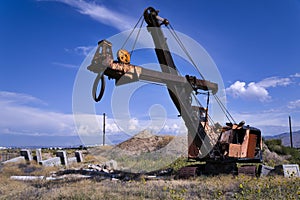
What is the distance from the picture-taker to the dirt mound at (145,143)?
93.5 feet

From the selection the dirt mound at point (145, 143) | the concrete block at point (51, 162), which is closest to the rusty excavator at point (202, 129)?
the concrete block at point (51, 162)

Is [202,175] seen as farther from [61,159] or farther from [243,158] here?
[61,159]

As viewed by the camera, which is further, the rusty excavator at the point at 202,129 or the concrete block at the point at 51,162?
the concrete block at the point at 51,162

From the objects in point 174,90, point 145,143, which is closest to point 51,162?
point 174,90

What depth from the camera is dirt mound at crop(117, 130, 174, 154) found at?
28.5m

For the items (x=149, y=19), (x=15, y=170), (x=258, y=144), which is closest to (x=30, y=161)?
(x=15, y=170)

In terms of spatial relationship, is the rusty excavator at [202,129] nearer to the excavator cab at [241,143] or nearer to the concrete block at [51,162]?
the excavator cab at [241,143]

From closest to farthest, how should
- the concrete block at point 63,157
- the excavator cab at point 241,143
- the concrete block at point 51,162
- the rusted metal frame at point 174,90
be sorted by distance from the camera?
1. the rusted metal frame at point 174,90
2. the excavator cab at point 241,143
3. the concrete block at point 51,162
4. the concrete block at point 63,157

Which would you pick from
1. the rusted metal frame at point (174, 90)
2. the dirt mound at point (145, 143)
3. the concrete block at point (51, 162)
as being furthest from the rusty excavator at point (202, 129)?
the dirt mound at point (145, 143)

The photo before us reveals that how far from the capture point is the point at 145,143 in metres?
30.0

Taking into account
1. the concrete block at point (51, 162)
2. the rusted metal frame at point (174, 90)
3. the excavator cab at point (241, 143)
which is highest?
the rusted metal frame at point (174, 90)

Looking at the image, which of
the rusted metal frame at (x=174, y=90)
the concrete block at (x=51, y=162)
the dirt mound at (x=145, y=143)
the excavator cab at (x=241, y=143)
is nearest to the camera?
A: the rusted metal frame at (x=174, y=90)

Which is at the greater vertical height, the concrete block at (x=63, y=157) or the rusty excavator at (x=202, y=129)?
the rusty excavator at (x=202, y=129)

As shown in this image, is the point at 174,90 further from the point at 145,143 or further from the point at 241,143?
the point at 145,143
